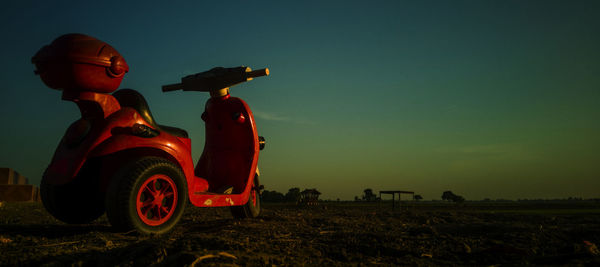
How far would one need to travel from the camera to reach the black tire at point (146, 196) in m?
2.99

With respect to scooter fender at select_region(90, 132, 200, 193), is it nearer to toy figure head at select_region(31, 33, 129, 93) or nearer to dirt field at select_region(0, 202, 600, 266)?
toy figure head at select_region(31, 33, 129, 93)

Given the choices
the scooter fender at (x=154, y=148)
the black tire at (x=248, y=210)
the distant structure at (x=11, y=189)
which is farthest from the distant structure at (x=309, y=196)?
the scooter fender at (x=154, y=148)

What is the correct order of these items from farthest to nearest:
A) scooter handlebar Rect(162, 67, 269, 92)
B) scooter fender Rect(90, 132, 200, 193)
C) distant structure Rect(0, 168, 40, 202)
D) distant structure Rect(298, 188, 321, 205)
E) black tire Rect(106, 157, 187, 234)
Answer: distant structure Rect(298, 188, 321, 205) < distant structure Rect(0, 168, 40, 202) < scooter handlebar Rect(162, 67, 269, 92) < scooter fender Rect(90, 132, 200, 193) < black tire Rect(106, 157, 187, 234)

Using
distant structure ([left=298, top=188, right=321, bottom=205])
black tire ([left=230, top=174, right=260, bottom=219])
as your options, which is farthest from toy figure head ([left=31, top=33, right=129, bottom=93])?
distant structure ([left=298, top=188, right=321, bottom=205])

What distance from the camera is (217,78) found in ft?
16.4

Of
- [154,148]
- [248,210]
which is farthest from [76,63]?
[248,210]

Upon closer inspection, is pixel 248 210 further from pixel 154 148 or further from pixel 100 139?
pixel 100 139

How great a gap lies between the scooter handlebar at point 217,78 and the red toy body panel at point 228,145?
0.21 m

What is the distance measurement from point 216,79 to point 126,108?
1.72m

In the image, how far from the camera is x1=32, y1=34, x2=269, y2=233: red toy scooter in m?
3.06

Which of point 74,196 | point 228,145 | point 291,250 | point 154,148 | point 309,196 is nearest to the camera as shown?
point 291,250

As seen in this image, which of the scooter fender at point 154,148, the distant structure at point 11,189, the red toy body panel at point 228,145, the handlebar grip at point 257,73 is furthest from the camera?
the distant structure at point 11,189

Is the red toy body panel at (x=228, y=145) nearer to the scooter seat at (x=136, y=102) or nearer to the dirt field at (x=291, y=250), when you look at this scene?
the scooter seat at (x=136, y=102)

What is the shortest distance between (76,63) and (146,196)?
4.18ft
